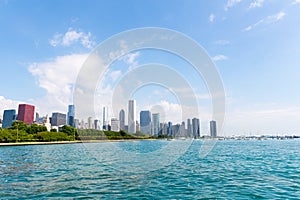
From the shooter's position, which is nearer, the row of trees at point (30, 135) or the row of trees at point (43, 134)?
the row of trees at point (30, 135)

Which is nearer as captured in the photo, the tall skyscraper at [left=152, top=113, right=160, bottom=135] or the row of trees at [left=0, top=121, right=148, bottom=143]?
the tall skyscraper at [left=152, top=113, right=160, bottom=135]

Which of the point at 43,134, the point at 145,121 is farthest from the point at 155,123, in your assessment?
the point at 43,134

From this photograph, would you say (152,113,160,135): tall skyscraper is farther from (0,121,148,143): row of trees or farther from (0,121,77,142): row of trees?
(0,121,77,142): row of trees

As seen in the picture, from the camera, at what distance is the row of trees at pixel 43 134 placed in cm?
8438

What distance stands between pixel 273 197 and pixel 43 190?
12.2m

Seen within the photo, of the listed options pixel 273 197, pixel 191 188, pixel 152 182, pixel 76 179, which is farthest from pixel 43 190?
pixel 273 197

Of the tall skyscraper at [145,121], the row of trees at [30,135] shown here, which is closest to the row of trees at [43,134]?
the row of trees at [30,135]

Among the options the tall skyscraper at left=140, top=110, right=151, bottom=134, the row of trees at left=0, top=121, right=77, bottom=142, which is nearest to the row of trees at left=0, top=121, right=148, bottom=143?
the row of trees at left=0, top=121, right=77, bottom=142

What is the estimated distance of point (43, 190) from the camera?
13.5 metres

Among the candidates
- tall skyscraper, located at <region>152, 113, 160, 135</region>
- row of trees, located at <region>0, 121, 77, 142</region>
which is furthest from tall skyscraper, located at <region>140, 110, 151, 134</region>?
row of trees, located at <region>0, 121, 77, 142</region>

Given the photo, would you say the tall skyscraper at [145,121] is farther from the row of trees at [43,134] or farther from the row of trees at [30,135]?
the row of trees at [30,135]

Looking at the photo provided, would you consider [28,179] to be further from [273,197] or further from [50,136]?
[50,136]

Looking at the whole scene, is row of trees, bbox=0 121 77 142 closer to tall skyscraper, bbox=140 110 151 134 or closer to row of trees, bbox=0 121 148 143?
row of trees, bbox=0 121 148 143

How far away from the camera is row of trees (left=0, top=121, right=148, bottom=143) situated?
84375 mm
